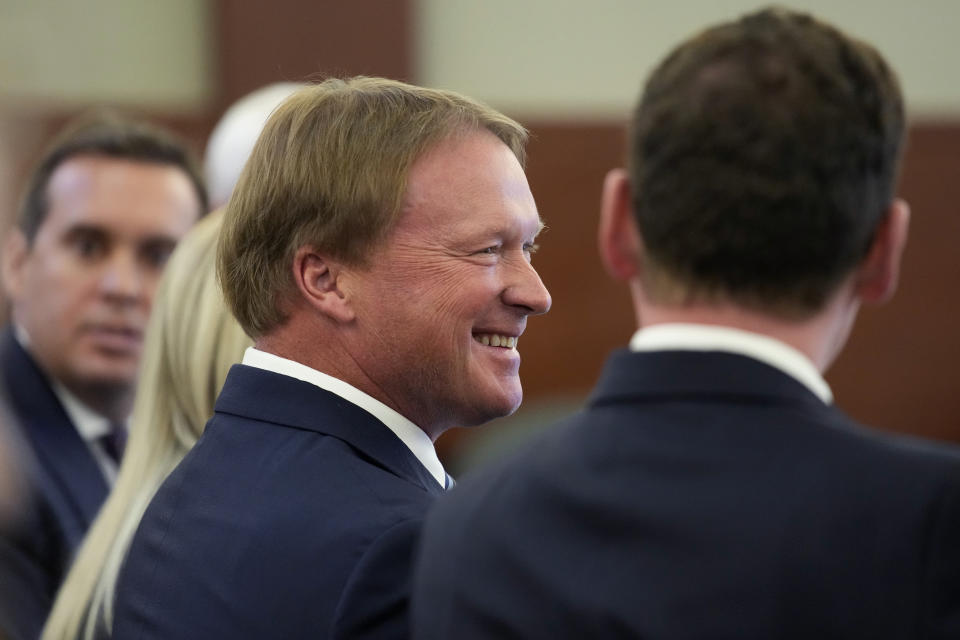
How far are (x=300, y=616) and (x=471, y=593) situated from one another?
293 mm

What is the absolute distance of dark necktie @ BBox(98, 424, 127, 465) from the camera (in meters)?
2.56

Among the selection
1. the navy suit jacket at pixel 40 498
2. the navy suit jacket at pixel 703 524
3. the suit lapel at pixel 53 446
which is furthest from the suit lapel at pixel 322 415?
the suit lapel at pixel 53 446

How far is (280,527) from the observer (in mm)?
1254

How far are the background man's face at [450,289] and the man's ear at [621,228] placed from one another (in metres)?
0.46

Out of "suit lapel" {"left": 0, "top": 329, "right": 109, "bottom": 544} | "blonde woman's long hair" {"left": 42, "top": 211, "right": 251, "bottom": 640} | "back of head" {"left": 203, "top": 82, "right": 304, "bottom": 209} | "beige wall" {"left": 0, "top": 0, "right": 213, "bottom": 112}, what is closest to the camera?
"blonde woman's long hair" {"left": 42, "top": 211, "right": 251, "bottom": 640}

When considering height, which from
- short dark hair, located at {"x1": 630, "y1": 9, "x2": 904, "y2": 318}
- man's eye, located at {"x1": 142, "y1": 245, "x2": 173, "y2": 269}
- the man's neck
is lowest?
man's eye, located at {"x1": 142, "y1": 245, "x2": 173, "y2": 269}

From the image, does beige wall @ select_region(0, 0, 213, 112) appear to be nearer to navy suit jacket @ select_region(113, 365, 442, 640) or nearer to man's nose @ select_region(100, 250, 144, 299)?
man's nose @ select_region(100, 250, 144, 299)

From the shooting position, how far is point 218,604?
50.4 inches

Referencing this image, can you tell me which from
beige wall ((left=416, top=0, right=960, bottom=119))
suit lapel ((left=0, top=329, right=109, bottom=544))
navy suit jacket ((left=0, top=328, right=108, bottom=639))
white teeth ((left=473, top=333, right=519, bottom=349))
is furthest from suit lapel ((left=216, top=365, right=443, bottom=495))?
beige wall ((left=416, top=0, right=960, bottom=119))

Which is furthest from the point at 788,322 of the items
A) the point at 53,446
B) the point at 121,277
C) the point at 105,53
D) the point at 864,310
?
the point at 864,310

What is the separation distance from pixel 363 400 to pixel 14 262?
173cm

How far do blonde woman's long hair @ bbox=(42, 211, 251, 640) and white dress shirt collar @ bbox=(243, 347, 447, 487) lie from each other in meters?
0.36

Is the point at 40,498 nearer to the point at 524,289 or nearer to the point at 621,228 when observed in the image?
the point at 524,289

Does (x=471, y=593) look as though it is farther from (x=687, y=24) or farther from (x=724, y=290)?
(x=687, y=24)
